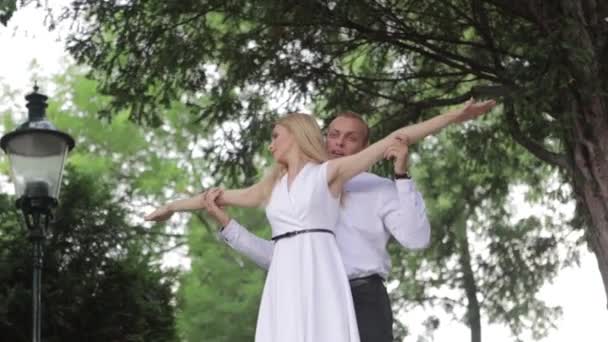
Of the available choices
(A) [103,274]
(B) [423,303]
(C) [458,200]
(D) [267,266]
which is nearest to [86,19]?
(A) [103,274]

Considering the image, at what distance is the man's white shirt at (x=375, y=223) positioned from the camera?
4098 mm

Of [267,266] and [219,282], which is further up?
[219,282]

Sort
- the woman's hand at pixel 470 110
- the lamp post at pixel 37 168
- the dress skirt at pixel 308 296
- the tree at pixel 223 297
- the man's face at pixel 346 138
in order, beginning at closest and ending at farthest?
the dress skirt at pixel 308 296
the woman's hand at pixel 470 110
the man's face at pixel 346 138
the lamp post at pixel 37 168
the tree at pixel 223 297

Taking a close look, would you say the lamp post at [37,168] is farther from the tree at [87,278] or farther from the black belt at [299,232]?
the black belt at [299,232]

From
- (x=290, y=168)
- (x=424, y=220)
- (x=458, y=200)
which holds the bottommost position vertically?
(x=424, y=220)

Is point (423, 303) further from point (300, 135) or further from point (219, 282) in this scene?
point (300, 135)

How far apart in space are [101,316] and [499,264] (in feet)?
31.7

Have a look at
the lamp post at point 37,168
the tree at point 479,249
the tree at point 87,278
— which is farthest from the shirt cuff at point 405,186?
the tree at point 479,249

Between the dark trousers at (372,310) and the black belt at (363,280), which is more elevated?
the black belt at (363,280)

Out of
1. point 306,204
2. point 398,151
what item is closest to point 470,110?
point 398,151

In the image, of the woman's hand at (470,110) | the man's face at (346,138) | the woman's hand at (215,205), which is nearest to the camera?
the woman's hand at (470,110)

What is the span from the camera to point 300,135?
4219mm

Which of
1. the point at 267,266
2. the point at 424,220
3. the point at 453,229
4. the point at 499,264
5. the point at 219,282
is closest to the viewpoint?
the point at 424,220

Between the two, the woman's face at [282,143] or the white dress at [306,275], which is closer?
the white dress at [306,275]
